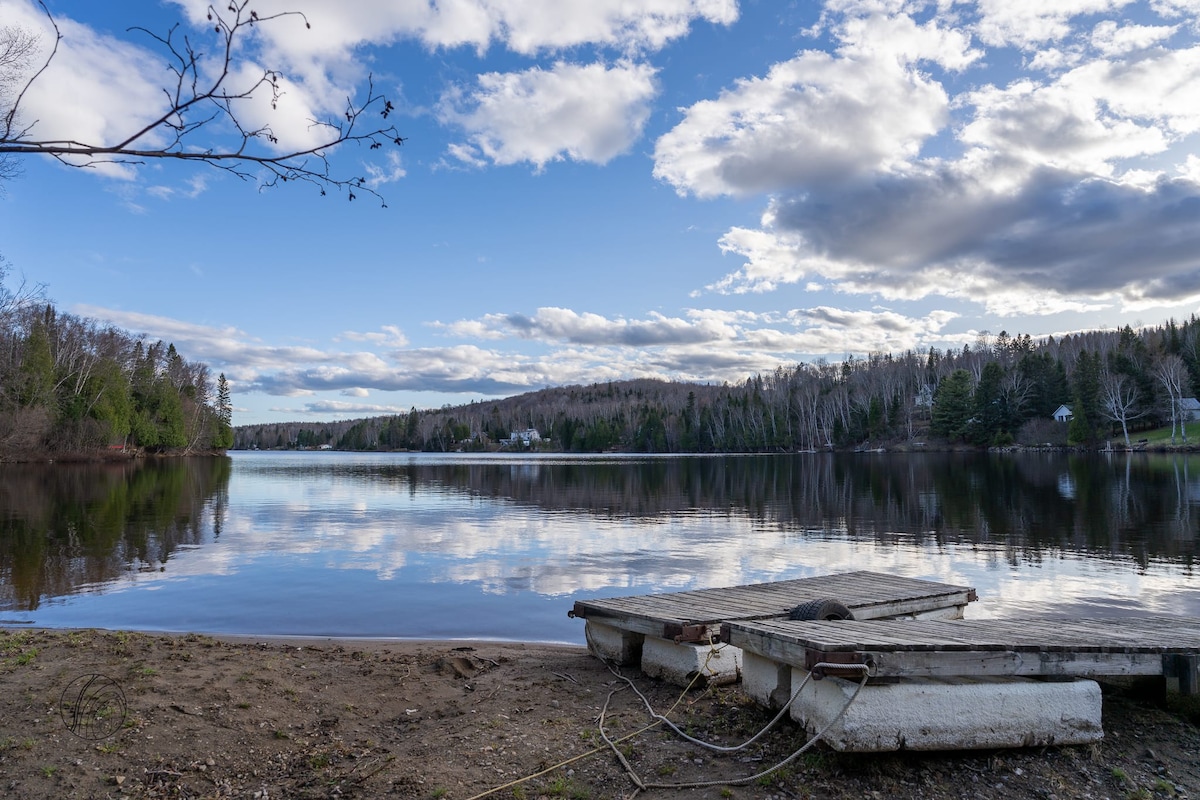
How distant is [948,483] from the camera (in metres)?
42.7

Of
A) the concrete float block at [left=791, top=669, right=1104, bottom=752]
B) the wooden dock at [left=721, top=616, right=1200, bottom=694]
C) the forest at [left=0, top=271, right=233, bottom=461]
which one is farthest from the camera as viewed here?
the forest at [left=0, top=271, right=233, bottom=461]

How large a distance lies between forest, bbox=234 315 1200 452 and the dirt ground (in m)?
90.1

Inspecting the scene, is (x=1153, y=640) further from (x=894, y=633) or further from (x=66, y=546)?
(x=66, y=546)

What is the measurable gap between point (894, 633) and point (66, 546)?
815 inches

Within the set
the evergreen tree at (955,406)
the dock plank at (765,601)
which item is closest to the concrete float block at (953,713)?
the dock plank at (765,601)

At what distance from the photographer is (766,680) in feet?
21.7

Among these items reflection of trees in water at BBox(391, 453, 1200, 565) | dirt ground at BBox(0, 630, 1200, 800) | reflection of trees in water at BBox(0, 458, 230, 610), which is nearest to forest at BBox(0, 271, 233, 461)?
reflection of trees in water at BBox(0, 458, 230, 610)

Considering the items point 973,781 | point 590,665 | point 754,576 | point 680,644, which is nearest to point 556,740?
point 680,644

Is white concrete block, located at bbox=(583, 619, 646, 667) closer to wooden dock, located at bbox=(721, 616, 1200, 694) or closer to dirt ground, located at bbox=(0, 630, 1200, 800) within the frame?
dirt ground, located at bbox=(0, 630, 1200, 800)

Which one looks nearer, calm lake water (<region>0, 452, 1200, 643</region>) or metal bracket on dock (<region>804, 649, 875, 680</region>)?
metal bracket on dock (<region>804, 649, 875, 680</region>)

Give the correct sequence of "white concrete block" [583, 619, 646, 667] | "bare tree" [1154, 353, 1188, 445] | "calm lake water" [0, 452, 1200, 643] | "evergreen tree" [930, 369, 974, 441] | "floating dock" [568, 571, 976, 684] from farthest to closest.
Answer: "evergreen tree" [930, 369, 974, 441], "bare tree" [1154, 353, 1188, 445], "calm lake water" [0, 452, 1200, 643], "white concrete block" [583, 619, 646, 667], "floating dock" [568, 571, 976, 684]

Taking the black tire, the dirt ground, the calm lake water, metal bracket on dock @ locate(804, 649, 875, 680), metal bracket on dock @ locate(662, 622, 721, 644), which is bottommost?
the calm lake water

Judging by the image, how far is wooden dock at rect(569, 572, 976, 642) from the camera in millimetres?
7832

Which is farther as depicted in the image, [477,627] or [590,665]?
[477,627]
